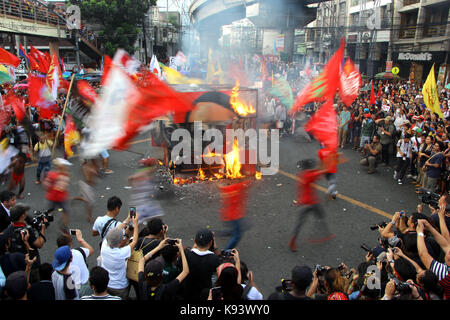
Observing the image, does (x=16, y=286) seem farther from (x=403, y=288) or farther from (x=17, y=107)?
(x=17, y=107)

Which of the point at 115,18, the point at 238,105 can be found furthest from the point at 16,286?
the point at 115,18

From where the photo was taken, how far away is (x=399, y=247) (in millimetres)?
4203

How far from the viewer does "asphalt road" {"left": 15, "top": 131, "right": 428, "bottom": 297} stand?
18.8 feet

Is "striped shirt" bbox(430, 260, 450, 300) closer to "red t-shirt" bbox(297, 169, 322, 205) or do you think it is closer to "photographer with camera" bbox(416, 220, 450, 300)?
"photographer with camera" bbox(416, 220, 450, 300)

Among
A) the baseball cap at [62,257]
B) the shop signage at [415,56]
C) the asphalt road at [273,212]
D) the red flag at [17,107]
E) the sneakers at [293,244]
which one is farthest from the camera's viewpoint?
the shop signage at [415,56]

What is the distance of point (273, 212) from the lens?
7496 millimetres

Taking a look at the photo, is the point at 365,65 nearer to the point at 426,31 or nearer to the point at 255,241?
the point at 426,31

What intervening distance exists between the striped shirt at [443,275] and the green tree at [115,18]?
2930 centimetres

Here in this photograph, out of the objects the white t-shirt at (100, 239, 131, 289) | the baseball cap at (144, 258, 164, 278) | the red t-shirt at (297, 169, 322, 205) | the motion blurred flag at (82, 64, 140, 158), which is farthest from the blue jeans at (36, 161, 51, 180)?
the baseball cap at (144, 258, 164, 278)

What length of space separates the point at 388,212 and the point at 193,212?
422cm

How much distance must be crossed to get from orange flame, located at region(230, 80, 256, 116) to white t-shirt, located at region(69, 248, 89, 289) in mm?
6310

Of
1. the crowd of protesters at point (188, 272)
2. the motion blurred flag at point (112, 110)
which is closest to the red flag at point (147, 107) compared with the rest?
the motion blurred flag at point (112, 110)

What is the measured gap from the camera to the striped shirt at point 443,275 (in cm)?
314

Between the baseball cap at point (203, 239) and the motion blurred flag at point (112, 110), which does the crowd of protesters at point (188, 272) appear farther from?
the motion blurred flag at point (112, 110)
